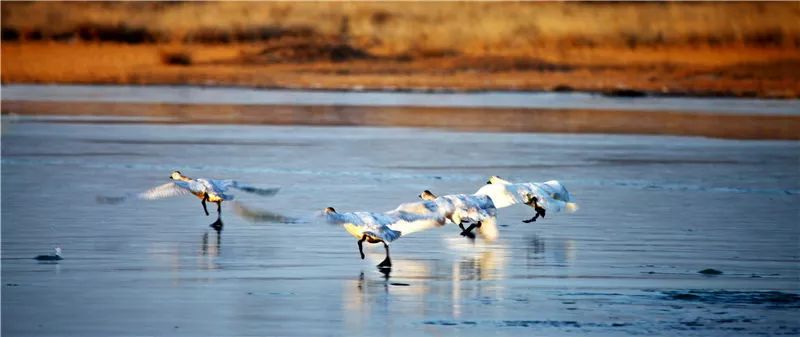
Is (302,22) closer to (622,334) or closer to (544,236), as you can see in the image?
(544,236)

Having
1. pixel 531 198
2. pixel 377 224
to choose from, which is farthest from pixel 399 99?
pixel 377 224

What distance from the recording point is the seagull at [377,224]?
14.4 meters

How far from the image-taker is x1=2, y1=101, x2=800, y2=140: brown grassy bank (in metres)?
39.5

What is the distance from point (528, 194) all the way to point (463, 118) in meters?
27.6

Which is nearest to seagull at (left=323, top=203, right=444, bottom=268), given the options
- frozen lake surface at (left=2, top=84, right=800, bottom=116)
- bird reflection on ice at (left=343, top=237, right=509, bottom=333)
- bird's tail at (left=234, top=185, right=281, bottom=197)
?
bird reflection on ice at (left=343, top=237, right=509, bottom=333)

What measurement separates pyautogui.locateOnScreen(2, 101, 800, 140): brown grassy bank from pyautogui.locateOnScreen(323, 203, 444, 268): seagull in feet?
73.4

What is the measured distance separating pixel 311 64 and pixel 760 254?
6008cm

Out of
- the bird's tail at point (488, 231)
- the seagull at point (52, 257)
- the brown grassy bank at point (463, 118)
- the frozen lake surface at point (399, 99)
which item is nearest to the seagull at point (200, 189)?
the bird's tail at point (488, 231)

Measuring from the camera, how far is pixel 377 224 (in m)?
14.5

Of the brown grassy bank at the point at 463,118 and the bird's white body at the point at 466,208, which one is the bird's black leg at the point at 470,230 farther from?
the brown grassy bank at the point at 463,118

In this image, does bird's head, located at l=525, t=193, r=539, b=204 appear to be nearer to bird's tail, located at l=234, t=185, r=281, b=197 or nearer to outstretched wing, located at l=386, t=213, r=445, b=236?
outstretched wing, located at l=386, t=213, r=445, b=236

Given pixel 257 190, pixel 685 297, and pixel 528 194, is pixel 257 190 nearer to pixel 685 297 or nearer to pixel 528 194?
pixel 528 194

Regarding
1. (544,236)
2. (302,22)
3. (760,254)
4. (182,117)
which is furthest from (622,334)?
(302,22)

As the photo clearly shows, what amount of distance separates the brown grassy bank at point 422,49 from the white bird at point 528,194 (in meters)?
44.8
